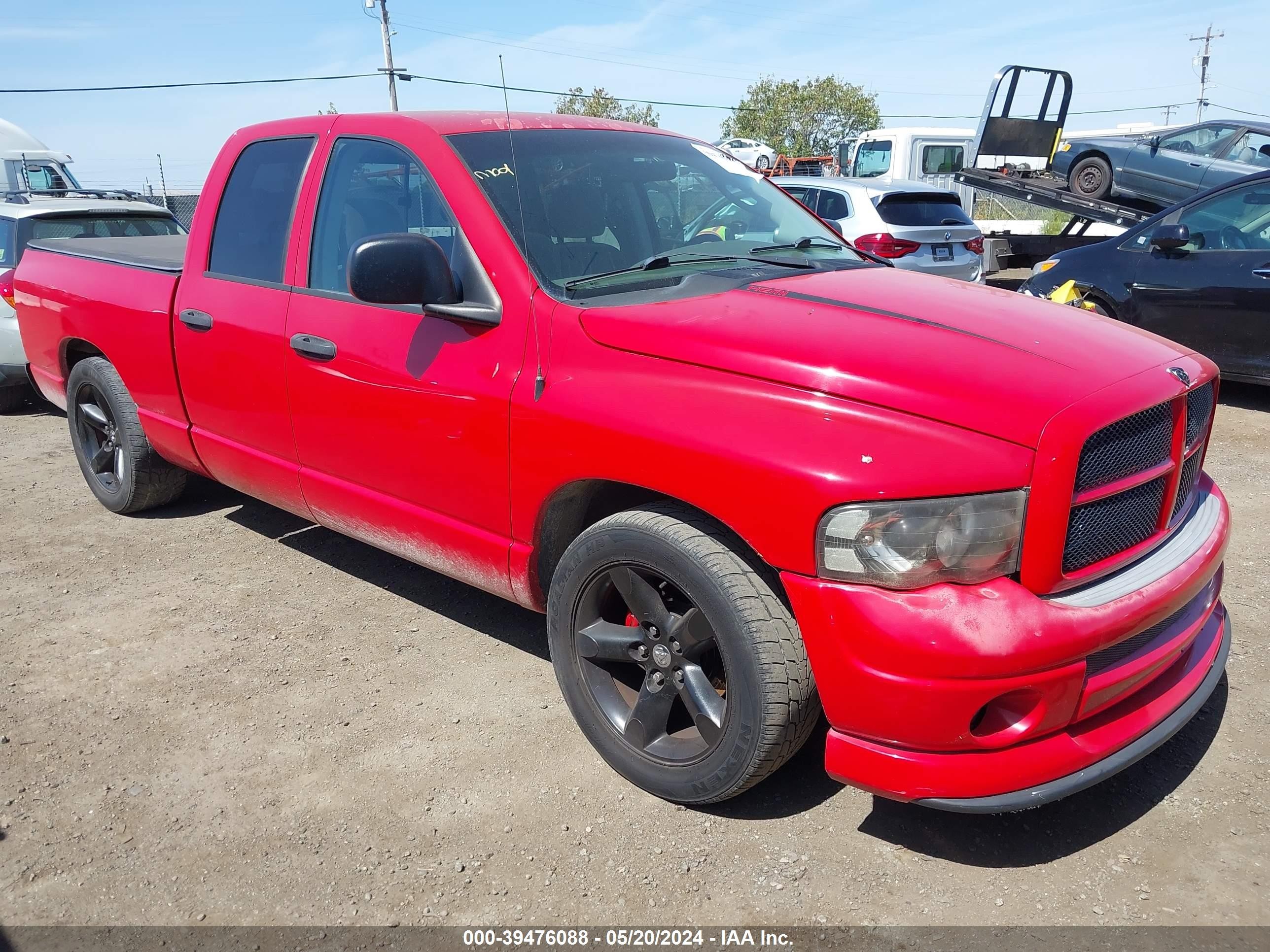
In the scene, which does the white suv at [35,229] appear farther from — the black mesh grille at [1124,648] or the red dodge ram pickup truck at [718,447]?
the black mesh grille at [1124,648]

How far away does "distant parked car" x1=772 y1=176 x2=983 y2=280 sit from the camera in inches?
384

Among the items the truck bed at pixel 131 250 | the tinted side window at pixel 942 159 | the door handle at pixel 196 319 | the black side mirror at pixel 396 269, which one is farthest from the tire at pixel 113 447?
the tinted side window at pixel 942 159

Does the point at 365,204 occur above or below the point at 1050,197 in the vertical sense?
above

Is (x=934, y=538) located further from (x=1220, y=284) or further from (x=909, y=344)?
(x=1220, y=284)

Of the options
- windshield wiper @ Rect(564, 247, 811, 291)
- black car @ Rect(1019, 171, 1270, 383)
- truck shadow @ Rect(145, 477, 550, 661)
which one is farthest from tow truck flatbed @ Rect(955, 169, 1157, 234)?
truck shadow @ Rect(145, 477, 550, 661)

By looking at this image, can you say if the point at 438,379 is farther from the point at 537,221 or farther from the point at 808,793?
the point at 808,793

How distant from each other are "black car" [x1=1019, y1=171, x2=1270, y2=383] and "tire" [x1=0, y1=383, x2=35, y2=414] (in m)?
8.95

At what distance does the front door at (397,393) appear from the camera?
2982mm

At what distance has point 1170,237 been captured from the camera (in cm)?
704

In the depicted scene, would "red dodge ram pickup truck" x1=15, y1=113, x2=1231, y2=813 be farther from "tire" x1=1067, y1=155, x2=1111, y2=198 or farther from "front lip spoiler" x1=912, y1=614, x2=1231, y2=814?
"tire" x1=1067, y1=155, x2=1111, y2=198

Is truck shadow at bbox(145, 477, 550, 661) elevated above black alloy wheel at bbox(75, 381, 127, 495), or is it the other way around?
black alloy wheel at bbox(75, 381, 127, 495)

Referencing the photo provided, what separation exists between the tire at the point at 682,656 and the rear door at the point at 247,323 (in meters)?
1.58

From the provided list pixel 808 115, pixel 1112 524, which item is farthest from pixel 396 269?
pixel 808 115

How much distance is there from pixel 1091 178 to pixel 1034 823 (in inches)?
506
